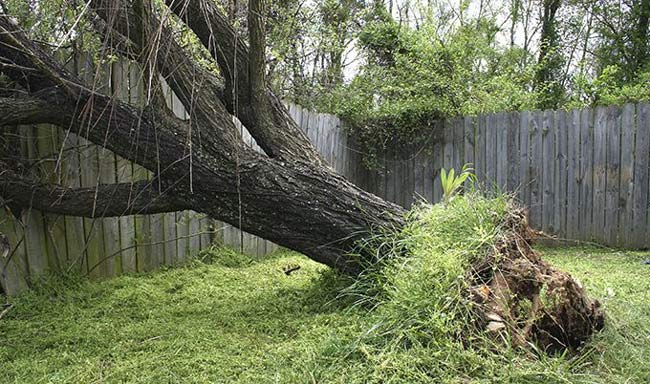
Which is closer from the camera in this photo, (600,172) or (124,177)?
(124,177)

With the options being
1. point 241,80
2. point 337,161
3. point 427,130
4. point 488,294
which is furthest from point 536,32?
point 488,294

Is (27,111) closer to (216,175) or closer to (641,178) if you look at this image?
(216,175)

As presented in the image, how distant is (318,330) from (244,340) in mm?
320

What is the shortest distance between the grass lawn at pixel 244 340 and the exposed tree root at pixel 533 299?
3.7 inches

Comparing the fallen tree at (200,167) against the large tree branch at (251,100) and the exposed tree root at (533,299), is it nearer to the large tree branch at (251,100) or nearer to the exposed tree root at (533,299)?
the large tree branch at (251,100)

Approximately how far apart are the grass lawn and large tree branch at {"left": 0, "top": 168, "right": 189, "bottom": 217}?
459mm

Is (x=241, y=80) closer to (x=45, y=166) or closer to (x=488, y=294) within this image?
(x=45, y=166)

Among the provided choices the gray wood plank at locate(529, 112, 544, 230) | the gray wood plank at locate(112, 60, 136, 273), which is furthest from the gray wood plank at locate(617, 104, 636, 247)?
the gray wood plank at locate(112, 60, 136, 273)

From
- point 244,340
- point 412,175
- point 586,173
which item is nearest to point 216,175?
point 244,340

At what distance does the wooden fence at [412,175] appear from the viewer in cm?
270

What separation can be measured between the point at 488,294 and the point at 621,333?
686mm

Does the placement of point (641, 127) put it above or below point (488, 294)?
above

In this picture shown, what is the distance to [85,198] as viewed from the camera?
252cm

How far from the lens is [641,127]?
4.42 metres
